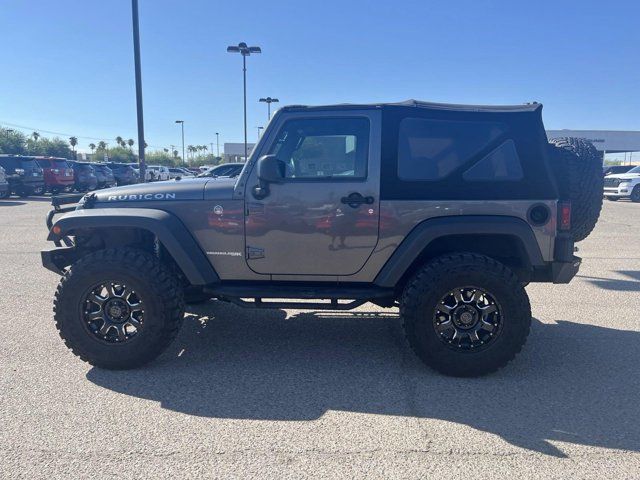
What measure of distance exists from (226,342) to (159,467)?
5.79 ft

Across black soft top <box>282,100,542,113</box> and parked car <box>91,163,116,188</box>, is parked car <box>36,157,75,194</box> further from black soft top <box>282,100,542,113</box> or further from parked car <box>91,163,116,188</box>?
black soft top <box>282,100,542,113</box>

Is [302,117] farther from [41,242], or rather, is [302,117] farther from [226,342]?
[41,242]

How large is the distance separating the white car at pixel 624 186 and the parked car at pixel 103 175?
2417cm

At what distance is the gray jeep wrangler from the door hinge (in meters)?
0.01

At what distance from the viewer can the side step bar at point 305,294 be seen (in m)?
3.69

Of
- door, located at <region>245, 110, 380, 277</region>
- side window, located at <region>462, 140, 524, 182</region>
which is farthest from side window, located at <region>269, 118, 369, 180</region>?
side window, located at <region>462, 140, 524, 182</region>

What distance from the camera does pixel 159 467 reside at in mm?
2512

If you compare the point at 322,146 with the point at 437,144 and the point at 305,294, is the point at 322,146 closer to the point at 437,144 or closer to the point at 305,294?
the point at 437,144

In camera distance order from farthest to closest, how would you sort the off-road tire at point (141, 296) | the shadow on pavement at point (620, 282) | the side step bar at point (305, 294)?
the shadow on pavement at point (620, 282)
the side step bar at point (305, 294)
the off-road tire at point (141, 296)

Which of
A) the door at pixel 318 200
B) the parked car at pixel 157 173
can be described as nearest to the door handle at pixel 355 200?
the door at pixel 318 200

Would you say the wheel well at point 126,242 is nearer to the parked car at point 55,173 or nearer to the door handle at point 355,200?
the door handle at point 355,200

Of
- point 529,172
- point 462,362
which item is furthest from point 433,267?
point 529,172

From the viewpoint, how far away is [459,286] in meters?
3.50

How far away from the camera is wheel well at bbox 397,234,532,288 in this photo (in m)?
3.75
